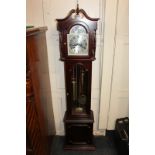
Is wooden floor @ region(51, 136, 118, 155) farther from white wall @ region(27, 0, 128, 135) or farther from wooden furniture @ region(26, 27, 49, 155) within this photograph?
wooden furniture @ region(26, 27, 49, 155)

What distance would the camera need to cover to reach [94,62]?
189 cm

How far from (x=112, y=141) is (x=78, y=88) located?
0.85 meters

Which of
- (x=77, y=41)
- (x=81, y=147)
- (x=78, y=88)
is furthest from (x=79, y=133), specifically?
(x=77, y=41)

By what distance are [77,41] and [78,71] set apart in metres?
0.32

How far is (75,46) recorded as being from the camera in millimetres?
1651

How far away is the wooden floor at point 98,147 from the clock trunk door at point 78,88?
1.55 ft

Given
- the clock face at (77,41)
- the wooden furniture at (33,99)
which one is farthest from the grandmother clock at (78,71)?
the wooden furniture at (33,99)

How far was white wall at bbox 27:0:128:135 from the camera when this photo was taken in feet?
5.66

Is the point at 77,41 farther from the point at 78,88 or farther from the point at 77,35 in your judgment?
the point at 78,88

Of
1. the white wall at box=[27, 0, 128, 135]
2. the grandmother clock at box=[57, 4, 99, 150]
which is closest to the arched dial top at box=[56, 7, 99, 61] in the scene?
the grandmother clock at box=[57, 4, 99, 150]

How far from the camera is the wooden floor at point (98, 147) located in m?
1.98

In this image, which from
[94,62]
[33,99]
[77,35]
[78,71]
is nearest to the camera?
[33,99]
